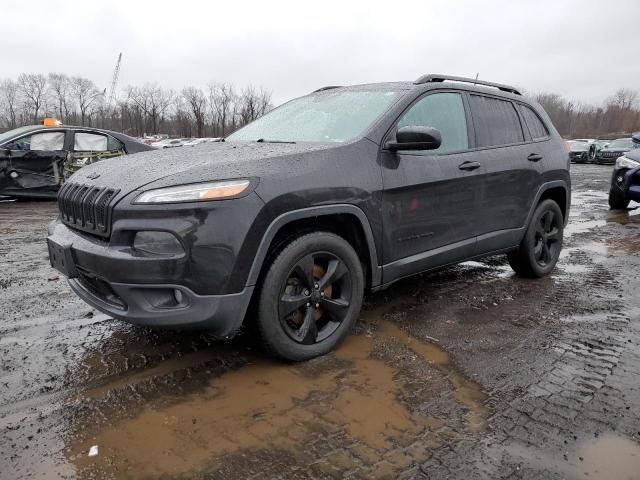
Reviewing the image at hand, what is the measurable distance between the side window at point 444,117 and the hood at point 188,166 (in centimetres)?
83

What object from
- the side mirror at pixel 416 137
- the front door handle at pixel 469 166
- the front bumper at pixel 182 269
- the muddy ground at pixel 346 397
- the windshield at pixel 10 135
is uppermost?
the windshield at pixel 10 135

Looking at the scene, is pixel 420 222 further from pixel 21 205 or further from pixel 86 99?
pixel 86 99

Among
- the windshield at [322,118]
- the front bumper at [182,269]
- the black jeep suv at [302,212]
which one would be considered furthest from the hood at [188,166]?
the windshield at [322,118]

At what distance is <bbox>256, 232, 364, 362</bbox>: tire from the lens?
271 centimetres

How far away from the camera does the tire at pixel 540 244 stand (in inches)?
183

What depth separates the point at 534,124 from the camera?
478 cm

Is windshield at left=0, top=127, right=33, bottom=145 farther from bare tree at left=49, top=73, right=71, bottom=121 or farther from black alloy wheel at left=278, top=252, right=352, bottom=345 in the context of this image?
bare tree at left=49, top=73, right=71, bottom=121

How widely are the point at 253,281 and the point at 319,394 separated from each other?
2.29ft

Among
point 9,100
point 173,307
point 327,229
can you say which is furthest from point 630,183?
point 9,100

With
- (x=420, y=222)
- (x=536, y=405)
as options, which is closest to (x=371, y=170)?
(x=420, y=222)

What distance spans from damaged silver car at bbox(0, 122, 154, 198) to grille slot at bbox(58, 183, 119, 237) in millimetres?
6936

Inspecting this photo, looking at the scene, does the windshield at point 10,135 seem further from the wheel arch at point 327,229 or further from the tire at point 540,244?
the tire at point 540,244

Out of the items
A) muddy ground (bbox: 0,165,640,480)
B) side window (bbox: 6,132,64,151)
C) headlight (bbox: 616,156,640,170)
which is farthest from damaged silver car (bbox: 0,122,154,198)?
headlight (bbox: 616,156,640,170)

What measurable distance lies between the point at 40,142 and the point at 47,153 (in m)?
0.24
